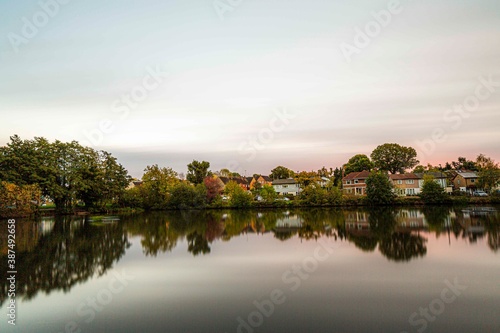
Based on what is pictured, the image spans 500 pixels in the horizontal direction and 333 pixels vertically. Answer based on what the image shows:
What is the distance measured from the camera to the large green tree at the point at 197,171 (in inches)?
2542

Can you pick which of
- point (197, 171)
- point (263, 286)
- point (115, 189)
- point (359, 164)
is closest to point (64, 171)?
point (115, 189)

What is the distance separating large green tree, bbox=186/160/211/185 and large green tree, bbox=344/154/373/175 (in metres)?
31.0

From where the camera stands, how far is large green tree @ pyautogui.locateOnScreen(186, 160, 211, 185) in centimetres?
6456

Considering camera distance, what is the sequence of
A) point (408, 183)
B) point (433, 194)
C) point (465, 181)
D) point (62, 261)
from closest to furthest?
point (62, 261) < point (433, 194) < point (408, 183) < point (465, 181)

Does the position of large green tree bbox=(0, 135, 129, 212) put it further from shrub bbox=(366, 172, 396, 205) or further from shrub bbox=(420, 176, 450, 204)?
shrub bbox=(420, 176, 450, 204)

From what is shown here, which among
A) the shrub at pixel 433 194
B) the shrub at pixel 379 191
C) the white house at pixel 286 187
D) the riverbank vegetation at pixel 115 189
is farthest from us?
the white house at pixel 286 187

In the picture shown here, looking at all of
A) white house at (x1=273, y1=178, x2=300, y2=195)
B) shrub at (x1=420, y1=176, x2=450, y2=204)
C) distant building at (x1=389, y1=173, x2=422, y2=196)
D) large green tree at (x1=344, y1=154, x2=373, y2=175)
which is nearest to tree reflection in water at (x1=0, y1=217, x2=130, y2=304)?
shrub at (x1=420, y1=176, x2=450, y2=204)

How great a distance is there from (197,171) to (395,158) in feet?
136

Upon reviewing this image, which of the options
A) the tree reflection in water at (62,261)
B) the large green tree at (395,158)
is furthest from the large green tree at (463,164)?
the tree reflection in water at (62,261)

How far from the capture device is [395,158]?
7306cm

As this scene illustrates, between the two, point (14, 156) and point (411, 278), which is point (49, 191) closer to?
point (14, 156)

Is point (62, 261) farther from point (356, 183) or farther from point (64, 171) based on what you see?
point (356, 183)

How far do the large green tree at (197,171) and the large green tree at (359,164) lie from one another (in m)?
31.0

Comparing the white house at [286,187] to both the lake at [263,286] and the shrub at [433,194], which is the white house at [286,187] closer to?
the shrub at [433,194]
